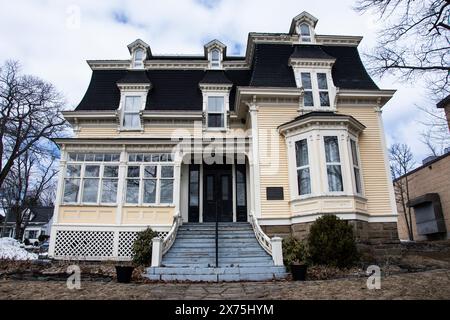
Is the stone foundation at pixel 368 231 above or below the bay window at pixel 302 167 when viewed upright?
below

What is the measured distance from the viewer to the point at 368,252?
10.5 m

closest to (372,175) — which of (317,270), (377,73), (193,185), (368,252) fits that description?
(368,252)

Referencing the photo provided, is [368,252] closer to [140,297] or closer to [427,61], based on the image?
[427,61]

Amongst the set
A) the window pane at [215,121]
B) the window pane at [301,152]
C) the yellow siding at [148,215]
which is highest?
the window pane at [215,121]

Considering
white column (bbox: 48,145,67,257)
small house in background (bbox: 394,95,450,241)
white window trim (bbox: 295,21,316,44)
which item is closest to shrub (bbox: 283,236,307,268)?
white column (bbox: 48,145,67,257)

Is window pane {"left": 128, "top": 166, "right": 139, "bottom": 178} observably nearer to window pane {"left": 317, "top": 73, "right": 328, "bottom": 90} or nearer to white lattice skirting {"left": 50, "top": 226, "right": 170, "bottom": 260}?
white lattice skirting {"left": 50, "top": 226, "right": 170, "bottom": 260}

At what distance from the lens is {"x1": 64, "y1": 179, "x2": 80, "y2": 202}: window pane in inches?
464

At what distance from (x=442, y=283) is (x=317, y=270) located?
282 centimetres

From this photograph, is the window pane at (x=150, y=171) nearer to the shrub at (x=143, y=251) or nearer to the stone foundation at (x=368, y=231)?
the shrub at (x=143, y=251)

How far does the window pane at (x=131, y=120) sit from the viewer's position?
1440 centimetres

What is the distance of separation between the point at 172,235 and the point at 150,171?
2997mm

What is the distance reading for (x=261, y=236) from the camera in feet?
33.7

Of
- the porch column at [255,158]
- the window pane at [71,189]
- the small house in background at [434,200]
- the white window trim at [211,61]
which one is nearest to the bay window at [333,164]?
the porch column at [255,158]

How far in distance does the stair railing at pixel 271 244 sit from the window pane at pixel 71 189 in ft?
21.8
